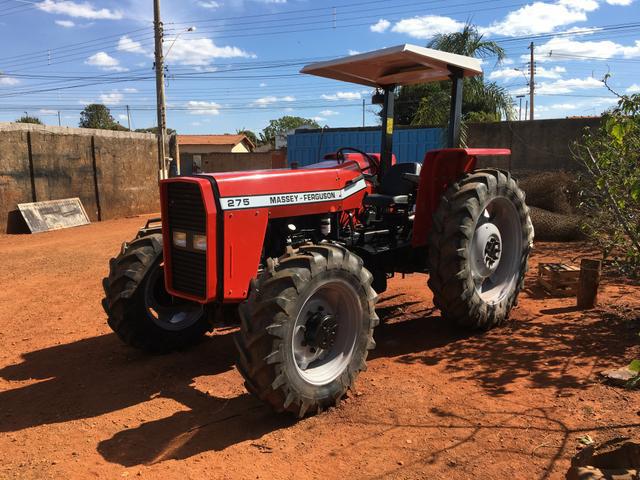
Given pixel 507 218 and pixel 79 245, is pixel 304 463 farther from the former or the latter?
pixel 79 245

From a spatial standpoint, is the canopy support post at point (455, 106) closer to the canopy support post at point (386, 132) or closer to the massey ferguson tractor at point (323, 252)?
the massey ferguson tractor at point (323, 252)

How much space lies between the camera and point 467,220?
15.0 ft

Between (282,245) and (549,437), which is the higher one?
(282,245)

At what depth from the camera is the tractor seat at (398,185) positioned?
4859 millimetres

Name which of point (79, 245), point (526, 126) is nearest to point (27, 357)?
point (79, 245)

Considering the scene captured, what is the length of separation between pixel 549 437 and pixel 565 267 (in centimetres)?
370

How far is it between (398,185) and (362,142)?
11044mm

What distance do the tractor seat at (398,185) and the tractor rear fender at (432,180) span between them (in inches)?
7.3

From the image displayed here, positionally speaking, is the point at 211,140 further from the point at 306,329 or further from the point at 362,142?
the point at 306,329

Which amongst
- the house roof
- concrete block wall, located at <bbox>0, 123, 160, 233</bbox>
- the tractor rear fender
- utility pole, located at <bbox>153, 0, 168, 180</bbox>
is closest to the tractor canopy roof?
the tractor rear fender

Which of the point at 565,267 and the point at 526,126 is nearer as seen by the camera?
the point at 565,267

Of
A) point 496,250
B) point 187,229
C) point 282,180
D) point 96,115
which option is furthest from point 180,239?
point 96,115

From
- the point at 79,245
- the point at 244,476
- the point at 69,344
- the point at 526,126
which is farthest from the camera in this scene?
the point at 526,126

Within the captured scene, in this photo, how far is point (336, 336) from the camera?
12.2ft
